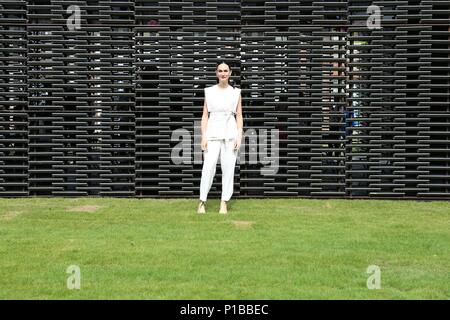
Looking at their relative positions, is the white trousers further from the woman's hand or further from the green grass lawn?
the green grass lawn

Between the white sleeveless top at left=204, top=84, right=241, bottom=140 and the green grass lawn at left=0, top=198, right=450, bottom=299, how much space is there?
38.1 inches

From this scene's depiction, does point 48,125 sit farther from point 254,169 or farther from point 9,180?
point 254,169

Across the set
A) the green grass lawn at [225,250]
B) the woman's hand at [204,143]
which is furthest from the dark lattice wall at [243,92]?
the woman's hand at [204,143]

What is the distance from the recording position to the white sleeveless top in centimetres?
730

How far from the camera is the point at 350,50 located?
8.31m

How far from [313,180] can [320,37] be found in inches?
80.3

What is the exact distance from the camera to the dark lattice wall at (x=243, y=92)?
324 inches

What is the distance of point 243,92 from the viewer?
8.28 metres

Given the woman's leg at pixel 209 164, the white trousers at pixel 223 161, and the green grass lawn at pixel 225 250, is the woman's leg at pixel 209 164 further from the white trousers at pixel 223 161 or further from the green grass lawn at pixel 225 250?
the green grass lawn at pixel 225 250

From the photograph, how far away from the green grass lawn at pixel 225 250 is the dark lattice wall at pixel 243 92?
677 mm

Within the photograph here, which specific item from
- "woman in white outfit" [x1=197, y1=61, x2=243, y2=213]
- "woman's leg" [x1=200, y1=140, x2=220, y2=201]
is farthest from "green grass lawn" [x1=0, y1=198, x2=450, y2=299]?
"woman in white outfit" [x1=197, y1=61, x2=243, y2=213]

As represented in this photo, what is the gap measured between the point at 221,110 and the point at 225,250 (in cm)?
280
